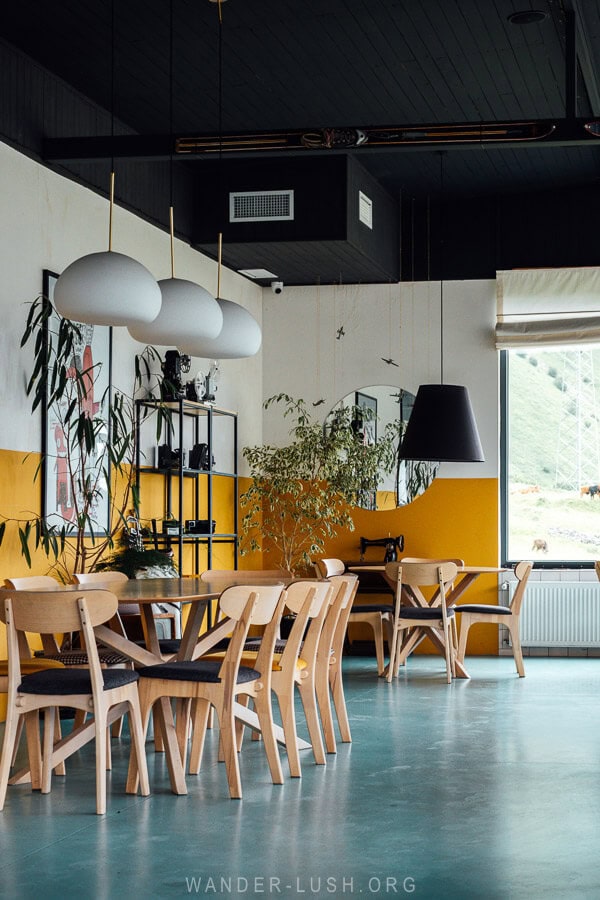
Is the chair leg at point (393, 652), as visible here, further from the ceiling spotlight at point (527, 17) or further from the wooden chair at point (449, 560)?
the ceiling spotlight at point (527, 17)

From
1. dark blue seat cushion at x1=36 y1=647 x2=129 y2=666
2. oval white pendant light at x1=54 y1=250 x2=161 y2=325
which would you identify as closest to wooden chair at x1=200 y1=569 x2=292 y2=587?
dark blue seat cushion at x1=36 y1=647 x2=129 y2=666

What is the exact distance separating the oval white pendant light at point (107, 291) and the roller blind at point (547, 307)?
6558 mm

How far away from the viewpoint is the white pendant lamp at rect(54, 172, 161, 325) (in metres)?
4.72

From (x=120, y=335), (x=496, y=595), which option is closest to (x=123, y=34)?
(x=120, y=335)

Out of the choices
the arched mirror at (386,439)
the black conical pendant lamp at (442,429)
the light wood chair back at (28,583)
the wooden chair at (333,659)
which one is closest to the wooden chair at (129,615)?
the light wood chair back at (28,583)

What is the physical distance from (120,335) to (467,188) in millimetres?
3991

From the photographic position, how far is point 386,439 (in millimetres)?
11070

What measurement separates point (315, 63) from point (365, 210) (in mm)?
2312

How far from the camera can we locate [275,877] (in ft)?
12.0

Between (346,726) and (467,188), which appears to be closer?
(346,726)

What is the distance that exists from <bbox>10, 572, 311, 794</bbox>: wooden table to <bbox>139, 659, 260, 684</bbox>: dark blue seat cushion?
150 millimetres

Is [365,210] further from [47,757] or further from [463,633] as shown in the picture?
[47,757]

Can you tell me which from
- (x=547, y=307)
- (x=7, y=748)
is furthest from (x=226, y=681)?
(x=547, y=307)

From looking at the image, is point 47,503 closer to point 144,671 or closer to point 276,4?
point 144,671
